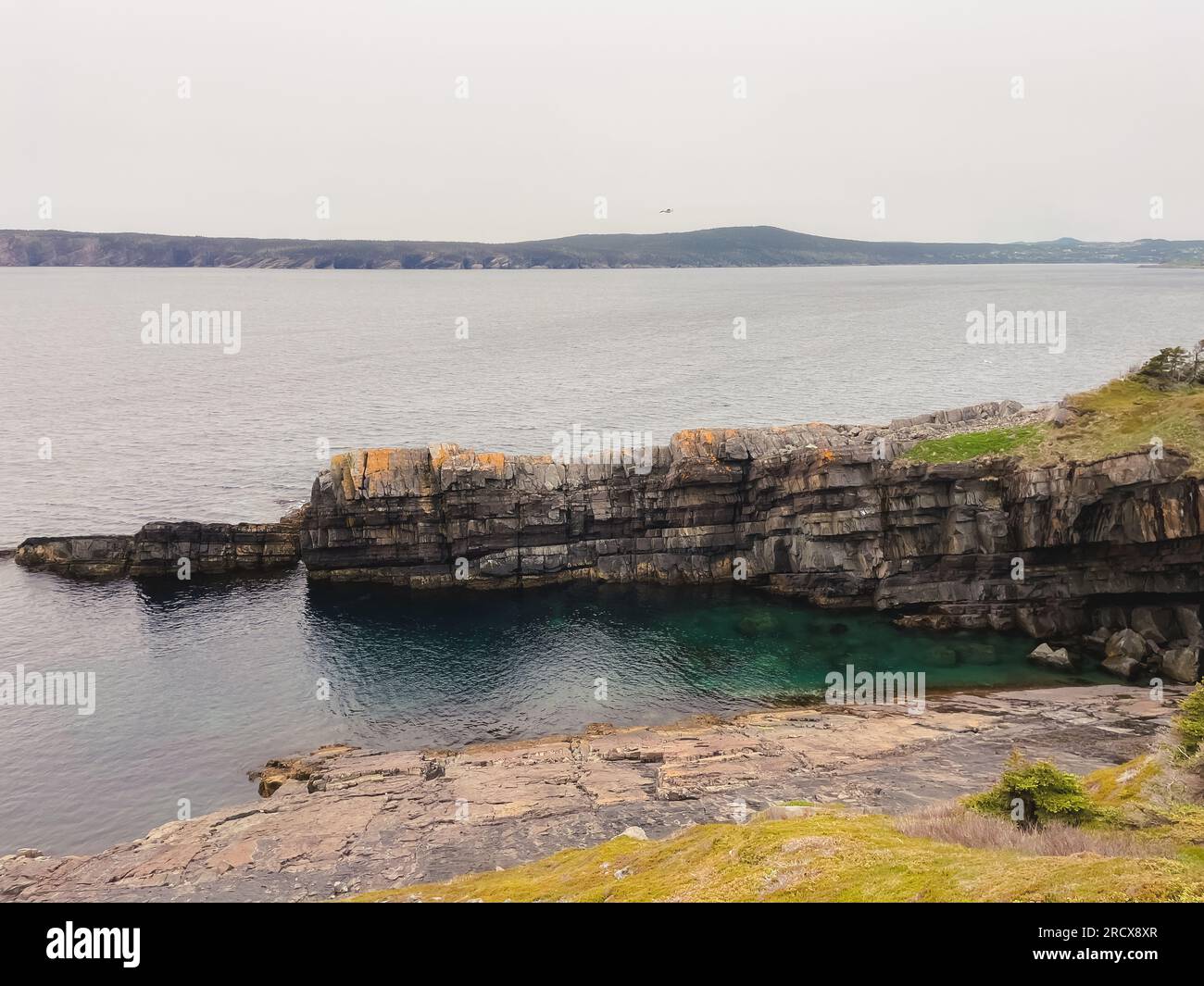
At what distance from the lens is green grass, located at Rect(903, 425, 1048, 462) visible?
5944 centimetres

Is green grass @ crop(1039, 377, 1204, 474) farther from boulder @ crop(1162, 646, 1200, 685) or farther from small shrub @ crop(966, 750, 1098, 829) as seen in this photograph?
small shrub @ crop(966, 750, 1098, 829)

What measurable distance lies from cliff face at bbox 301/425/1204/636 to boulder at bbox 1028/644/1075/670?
299 cm

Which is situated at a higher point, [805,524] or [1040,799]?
[805,524]

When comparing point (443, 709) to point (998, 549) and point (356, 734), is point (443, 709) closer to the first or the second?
point (356, 734)

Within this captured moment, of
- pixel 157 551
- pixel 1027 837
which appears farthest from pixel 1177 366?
pixel 157 551

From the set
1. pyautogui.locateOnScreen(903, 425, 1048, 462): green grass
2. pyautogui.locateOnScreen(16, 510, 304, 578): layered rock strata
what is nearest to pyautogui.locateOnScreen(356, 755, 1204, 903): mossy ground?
pyautogui.locateOnScreen(903, 425, 1048, 462): green grass

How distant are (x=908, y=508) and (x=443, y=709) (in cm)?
3786

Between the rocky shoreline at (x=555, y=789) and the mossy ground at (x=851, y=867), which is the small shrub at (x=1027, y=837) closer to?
the mossy ground at (x=851, y=867)

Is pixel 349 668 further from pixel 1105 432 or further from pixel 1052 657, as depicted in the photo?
pixel 1105 432

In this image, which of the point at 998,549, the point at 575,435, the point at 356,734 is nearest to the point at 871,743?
the point at 998,549

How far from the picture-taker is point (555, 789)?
3834cm

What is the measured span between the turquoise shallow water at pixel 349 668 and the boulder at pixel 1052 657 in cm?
97

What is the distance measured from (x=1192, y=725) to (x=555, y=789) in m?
25.6
